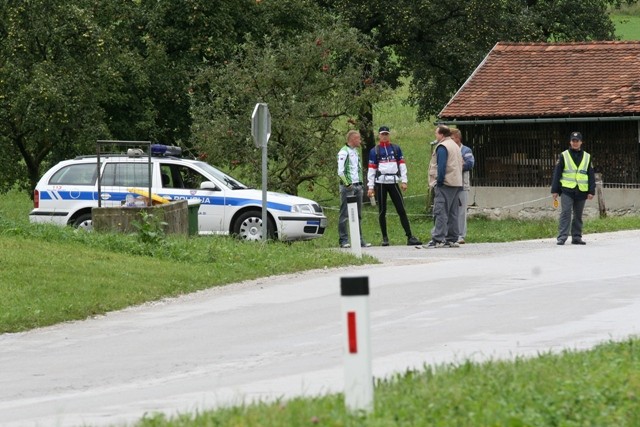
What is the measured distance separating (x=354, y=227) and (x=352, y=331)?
41.7 feet

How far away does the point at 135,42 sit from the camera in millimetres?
38750

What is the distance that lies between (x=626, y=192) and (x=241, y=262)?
19.7 metres

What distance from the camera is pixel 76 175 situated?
2445 centimetres

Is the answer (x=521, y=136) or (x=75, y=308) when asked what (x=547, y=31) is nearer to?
(x=521, y=136)

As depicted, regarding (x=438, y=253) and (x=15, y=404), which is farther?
(x=438, y=253)

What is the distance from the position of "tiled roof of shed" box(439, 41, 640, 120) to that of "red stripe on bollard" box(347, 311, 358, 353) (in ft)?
94.9

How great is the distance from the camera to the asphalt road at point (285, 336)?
31.9ft

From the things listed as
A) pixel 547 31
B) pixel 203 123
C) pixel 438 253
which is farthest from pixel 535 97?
pixel 438 253

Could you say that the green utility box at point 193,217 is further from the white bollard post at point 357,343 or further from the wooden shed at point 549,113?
the wooden shed at point 549,113

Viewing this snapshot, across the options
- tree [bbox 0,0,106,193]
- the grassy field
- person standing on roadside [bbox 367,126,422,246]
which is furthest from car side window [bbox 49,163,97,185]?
the grassy field

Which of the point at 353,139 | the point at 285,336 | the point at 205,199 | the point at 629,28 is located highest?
the point at 629,28

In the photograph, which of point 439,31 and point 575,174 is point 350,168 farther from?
point 439,31

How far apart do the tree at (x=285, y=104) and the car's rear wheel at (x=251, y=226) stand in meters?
10.5

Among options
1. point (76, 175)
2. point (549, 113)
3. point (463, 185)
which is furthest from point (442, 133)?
point (549, 113)
